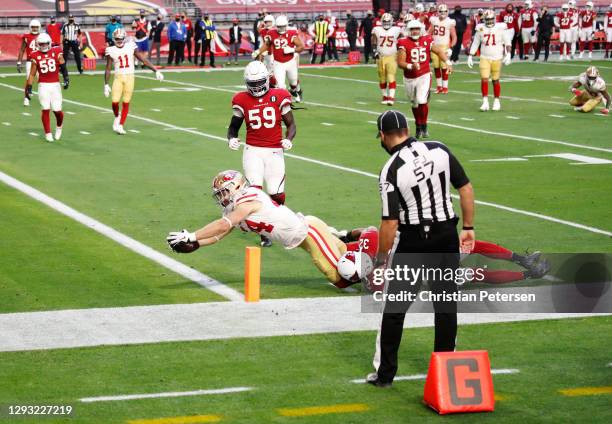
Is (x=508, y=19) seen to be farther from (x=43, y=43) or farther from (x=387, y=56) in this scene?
(x=43, y=43)

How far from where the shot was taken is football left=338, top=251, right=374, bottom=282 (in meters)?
11.3

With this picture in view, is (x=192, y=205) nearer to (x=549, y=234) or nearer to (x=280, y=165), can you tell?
(x=280, y=165)

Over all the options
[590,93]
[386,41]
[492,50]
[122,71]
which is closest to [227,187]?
[122,71]

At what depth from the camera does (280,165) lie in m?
14.2

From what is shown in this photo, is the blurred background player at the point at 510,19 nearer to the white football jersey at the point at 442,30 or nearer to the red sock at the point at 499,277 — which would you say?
the white football jersey at the point at 442,30

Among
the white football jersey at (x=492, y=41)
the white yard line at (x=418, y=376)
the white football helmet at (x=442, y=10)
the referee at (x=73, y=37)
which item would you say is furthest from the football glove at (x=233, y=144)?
the referee at (x=73, y=37)

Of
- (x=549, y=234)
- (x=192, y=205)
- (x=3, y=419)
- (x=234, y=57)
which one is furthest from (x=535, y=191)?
(x=234, y=57)

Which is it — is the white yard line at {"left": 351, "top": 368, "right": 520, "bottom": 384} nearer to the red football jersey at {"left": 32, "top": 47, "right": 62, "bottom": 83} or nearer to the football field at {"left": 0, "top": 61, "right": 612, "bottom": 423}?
the football field at {"left": 0, "top": 61, "right": 612, "bottom": 423}

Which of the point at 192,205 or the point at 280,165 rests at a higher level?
the point at 280,165

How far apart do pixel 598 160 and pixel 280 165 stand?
840cm

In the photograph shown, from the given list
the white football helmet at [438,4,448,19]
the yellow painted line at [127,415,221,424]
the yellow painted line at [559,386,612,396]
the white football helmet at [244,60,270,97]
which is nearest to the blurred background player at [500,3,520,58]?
the white football helmet at [438,4,448,19]

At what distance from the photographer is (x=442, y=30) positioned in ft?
113

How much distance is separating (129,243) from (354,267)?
3643 mm

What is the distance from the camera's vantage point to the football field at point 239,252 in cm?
849
